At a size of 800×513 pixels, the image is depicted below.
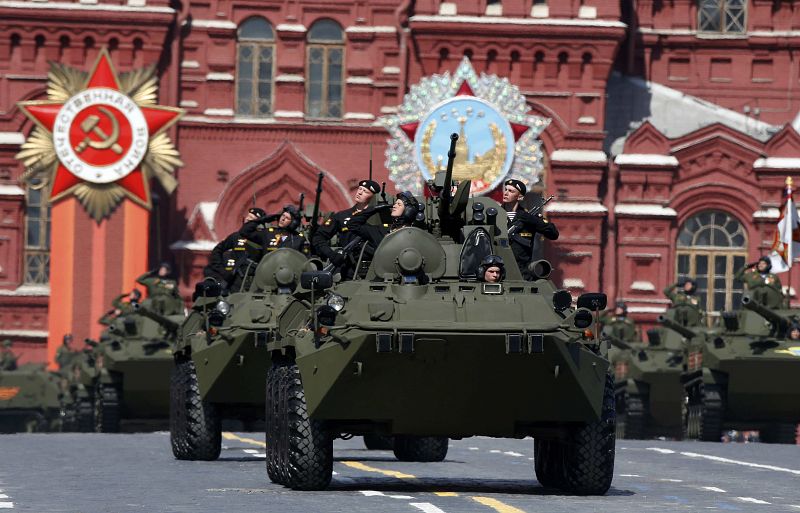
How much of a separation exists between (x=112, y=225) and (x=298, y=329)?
99.5ft

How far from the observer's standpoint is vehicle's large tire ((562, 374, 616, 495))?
51.3 ft

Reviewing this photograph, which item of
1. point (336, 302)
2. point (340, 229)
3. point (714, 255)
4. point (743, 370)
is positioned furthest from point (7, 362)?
point (336, 302)

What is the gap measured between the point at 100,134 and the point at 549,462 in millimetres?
30231

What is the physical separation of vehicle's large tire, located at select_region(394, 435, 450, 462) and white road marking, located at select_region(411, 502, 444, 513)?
7.00 m

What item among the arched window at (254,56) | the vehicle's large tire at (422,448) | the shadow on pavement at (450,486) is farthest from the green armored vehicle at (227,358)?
the arched window at (254,56)

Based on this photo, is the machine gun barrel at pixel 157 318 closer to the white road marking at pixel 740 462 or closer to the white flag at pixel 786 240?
the white road marking at pixel 740 462

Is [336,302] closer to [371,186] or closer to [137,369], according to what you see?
[371,186]

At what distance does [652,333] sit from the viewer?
123 feet

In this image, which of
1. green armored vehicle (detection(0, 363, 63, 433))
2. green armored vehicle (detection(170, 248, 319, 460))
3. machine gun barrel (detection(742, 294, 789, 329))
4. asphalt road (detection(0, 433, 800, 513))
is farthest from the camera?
green armored vehicle (detection(0, 363, 63, 433))

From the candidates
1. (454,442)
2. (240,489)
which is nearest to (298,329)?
(240,489)

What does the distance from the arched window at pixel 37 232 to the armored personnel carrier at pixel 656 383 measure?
15129mm

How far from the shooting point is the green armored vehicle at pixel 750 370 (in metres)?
31.6

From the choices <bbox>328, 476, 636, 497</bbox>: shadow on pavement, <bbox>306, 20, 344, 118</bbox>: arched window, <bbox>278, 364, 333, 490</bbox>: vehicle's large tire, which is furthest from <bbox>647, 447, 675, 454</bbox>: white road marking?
<bbox>306, 20, 344, 118</bbox>: arched window

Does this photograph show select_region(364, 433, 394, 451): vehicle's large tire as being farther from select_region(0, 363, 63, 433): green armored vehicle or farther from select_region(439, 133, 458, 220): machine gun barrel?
select_region(0, 363, 63, 433): green armored vehicle
